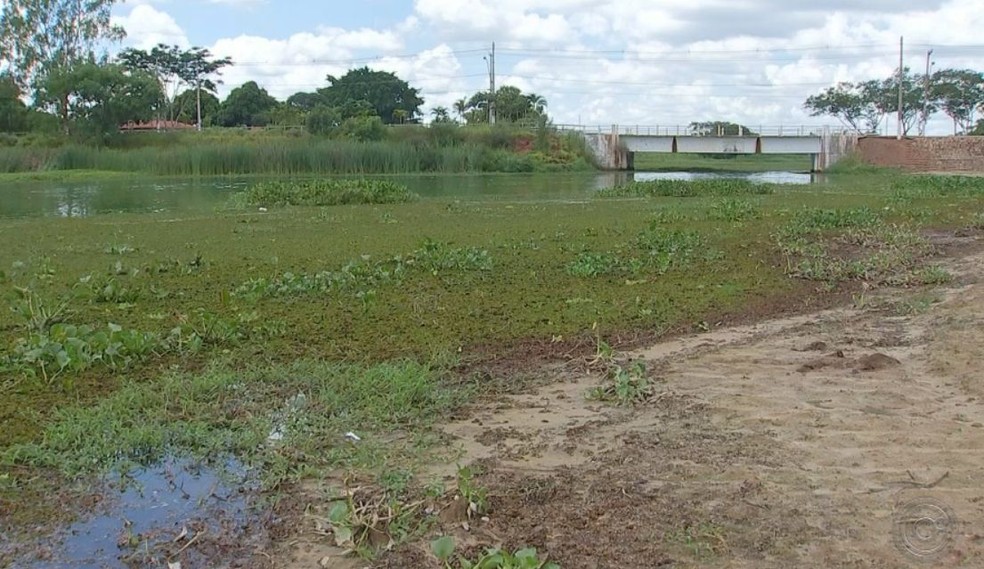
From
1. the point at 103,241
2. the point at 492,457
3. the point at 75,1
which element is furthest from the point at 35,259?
the point at 75,1

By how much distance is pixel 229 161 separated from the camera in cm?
4803

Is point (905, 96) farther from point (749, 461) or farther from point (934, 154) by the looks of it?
point (749, 461)

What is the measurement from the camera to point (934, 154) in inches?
2283

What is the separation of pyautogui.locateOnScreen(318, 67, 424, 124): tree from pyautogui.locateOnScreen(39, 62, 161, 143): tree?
70.5 ft

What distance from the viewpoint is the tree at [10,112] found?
199 ft

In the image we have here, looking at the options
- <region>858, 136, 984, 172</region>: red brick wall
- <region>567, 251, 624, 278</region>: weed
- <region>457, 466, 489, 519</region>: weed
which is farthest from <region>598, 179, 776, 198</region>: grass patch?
<region>858, 136, 984, 172</region>: red brick wall

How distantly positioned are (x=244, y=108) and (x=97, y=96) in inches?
733

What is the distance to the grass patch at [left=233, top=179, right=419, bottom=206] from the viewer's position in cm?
2497

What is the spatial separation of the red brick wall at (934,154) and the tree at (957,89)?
53.6 ft

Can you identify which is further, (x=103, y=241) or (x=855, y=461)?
(x=103, y=241)

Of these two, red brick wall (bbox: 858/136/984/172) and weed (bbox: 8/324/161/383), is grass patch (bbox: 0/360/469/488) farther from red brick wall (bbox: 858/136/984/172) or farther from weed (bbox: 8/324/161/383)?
red brick wall (bbox: 858/136/984/172)

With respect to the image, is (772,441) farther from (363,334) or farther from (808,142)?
(808,142)

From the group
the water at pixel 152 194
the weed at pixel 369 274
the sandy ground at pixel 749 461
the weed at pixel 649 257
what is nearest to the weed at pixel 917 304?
the sandy ground at pixel 749 461

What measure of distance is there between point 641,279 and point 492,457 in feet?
18.8
